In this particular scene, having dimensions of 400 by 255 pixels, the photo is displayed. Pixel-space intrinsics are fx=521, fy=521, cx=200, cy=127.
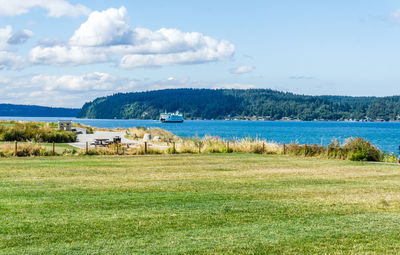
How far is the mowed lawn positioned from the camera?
8555 millimetres

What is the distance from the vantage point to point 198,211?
11.4m

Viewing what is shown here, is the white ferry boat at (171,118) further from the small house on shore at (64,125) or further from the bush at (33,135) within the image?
the bush at (33,135)

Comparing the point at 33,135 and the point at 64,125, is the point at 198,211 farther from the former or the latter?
the point at 64,125

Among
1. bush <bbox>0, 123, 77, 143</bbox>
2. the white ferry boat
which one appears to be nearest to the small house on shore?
bush <bbox>0, 123, 77, 143</bbox>

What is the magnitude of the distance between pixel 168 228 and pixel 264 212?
2569 mm

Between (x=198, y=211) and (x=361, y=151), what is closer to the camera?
(x=198, y=211)

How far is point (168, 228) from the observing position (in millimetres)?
Result: 9711

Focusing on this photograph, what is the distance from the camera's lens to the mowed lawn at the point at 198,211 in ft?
28.1

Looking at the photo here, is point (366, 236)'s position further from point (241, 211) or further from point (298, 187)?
point (298, 187)

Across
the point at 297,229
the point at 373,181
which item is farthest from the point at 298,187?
the point at 297,229

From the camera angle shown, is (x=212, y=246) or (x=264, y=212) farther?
(x=264, y=212)

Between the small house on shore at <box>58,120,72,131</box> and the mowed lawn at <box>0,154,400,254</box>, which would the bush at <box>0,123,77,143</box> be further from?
the mowed lawn at <box>0,154,400,254</box>

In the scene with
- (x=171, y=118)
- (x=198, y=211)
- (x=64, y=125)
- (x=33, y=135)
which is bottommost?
(x=171, y=118)

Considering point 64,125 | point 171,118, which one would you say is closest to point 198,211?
point 64,125
